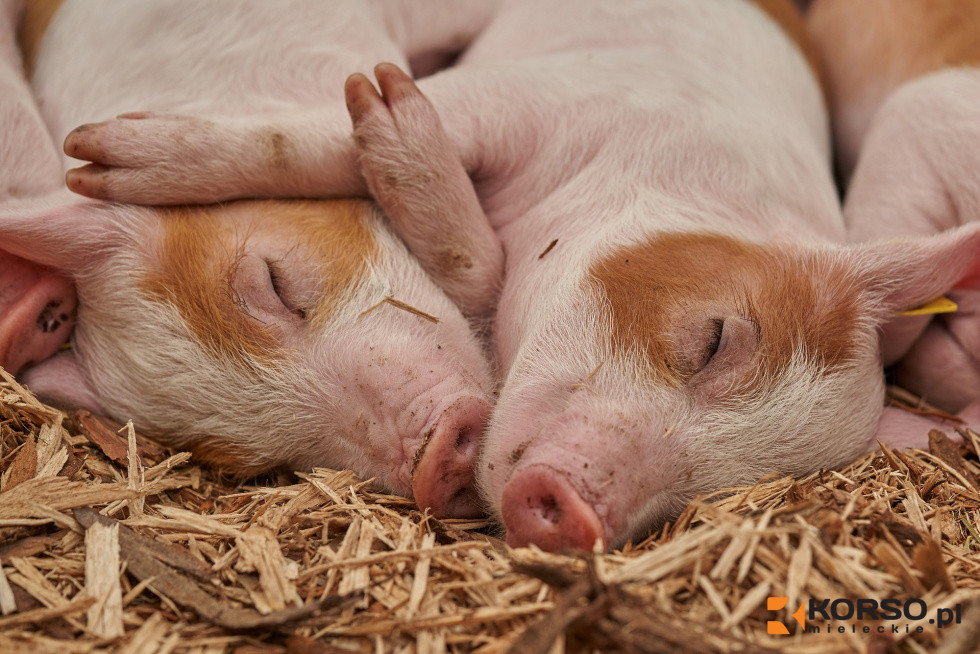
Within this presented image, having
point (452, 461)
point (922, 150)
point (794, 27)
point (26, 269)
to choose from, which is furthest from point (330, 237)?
point (794, 27)

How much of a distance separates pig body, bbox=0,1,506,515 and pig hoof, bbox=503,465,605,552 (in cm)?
29

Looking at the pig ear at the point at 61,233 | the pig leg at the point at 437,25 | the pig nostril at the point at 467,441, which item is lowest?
the pig nostril at the point at 467,441

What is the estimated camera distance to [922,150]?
314 cm

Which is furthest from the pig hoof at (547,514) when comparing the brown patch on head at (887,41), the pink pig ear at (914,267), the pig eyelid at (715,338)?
the brown patch on head at (887,41)

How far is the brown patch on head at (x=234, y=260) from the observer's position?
242 centimetres

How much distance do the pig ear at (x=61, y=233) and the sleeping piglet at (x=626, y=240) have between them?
0.31 ft

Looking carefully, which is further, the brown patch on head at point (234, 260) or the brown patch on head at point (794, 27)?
the brown patch on head at point (794, 27)

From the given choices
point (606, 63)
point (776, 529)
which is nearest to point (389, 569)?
point (776, 529)

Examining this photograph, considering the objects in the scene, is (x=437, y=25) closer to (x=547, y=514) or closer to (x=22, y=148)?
(x=22, y=148)

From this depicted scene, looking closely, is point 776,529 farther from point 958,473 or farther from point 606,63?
point 606,63

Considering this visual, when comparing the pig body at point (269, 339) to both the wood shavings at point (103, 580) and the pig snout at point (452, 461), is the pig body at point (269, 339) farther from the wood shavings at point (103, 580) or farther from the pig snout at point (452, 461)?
the wood shavings at point (103, 580)

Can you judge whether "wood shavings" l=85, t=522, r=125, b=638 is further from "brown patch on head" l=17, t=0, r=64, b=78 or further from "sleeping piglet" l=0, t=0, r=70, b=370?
"brown patch on head" l=17, t=0, r=64, b=78

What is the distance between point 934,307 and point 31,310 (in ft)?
8.78

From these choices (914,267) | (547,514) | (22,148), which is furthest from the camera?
(22,148)
